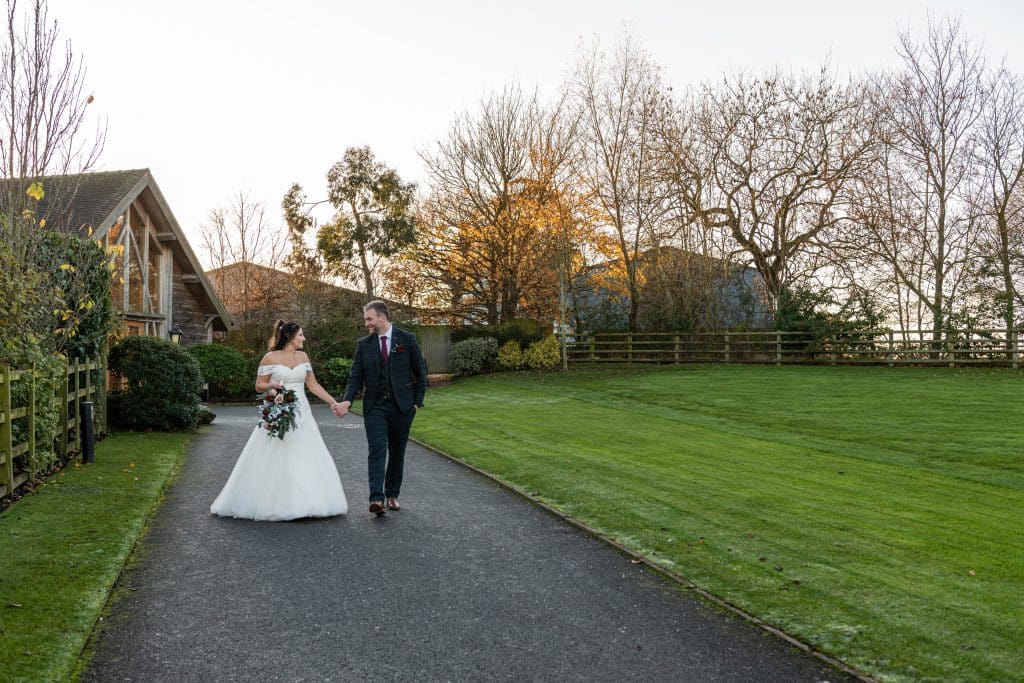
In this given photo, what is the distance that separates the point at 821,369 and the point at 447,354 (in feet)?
48.8

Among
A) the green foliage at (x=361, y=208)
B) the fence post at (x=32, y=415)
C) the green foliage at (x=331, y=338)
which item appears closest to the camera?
the fence post at (x=32, y=415)

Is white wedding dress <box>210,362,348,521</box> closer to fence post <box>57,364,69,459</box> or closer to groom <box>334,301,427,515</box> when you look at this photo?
groom <box>334,301,427,515</box>

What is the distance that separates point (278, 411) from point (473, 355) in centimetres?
2740

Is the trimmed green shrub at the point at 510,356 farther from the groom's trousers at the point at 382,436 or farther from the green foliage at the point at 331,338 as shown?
the groom's trousers at the point at 382,436

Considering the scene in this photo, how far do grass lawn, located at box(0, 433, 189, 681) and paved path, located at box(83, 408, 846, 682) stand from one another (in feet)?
0.60

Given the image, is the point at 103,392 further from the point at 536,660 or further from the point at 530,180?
the point at 530,180

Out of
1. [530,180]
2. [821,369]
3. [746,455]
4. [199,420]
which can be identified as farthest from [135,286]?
[821,369]

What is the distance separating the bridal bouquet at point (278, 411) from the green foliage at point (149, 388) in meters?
9.63

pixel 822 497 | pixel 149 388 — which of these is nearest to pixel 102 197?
pixel 149 388

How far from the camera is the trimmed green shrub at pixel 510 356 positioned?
3609 cm

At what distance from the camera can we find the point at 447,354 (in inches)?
1452

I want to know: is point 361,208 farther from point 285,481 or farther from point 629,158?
point 285,481

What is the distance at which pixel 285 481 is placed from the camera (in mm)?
8258

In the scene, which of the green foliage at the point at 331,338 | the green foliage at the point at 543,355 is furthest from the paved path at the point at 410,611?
the green foliage at the point at 543,355
